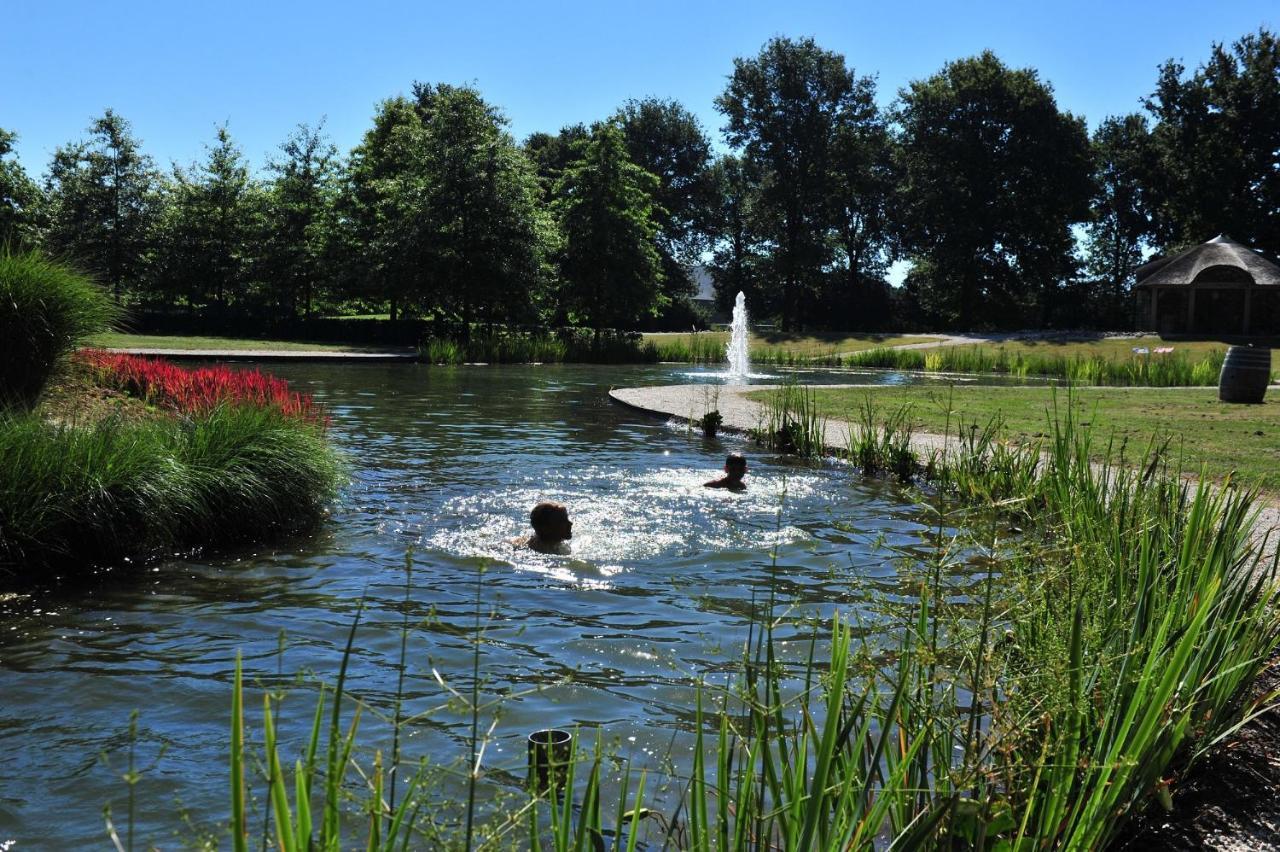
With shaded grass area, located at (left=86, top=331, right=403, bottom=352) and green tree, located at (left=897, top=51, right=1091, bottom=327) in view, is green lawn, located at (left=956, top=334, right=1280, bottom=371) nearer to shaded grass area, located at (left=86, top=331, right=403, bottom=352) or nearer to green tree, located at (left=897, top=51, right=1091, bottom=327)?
green tree, located at (left=897, top=51, right=1091, bottom=327)

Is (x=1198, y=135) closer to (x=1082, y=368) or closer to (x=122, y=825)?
(x=1082, y=368)

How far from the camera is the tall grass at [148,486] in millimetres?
6797

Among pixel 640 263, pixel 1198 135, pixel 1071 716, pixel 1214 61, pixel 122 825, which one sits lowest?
pixel 122 825

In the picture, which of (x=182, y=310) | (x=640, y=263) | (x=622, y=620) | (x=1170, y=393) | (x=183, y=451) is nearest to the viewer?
(x=622, y=620)

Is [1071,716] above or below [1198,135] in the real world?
below

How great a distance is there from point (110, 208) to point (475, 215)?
21073mm

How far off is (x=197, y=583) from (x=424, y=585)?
1.47 m

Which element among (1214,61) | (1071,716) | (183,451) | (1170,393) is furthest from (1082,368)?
(1214,61)

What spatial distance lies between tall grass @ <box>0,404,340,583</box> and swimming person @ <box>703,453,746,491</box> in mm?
3679

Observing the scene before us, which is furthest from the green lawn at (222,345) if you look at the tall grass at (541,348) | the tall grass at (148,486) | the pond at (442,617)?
A: the tall grass at (148,486)

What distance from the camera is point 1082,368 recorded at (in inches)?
929

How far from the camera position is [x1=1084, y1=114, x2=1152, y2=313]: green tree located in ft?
188

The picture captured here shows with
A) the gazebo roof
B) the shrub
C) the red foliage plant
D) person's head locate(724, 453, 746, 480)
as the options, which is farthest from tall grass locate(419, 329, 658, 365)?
person's head locate(724, 453, 746, 480)

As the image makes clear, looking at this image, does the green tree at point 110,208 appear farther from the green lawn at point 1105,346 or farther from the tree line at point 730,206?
the green lawn at point 1105,346
